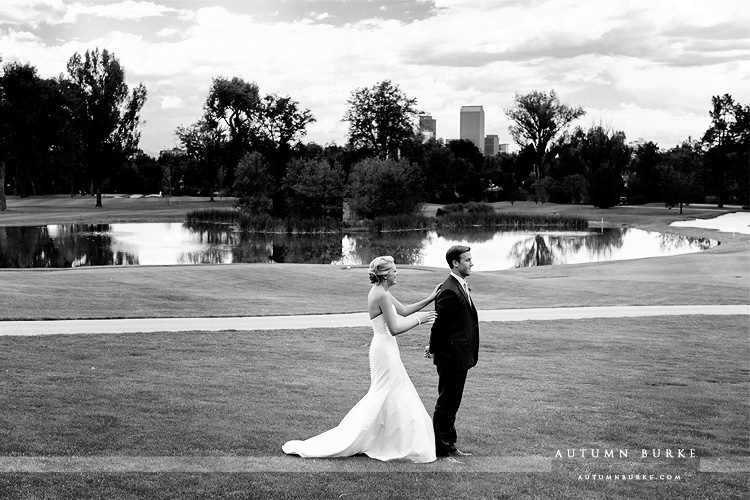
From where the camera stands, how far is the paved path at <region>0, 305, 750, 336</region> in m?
16.2

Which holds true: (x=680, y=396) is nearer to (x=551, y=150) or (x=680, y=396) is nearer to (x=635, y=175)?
(x=635, y=175)

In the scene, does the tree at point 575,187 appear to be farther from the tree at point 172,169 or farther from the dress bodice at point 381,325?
the dress bodice at point 381,325

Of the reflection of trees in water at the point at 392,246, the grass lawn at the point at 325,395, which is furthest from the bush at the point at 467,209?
the grass lawn at the point at 325,395

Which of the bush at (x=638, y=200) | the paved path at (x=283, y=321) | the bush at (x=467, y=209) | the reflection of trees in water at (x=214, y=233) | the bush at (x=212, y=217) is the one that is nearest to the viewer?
the paved path at (x=283, y=321)

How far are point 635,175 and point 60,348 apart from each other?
9187 centimetres

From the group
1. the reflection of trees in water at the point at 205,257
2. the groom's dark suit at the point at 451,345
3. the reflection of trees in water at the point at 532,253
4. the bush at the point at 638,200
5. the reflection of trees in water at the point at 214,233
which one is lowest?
the reflection of trees in water at the point at 532,253

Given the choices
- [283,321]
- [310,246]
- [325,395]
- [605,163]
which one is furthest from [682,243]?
[325,395]

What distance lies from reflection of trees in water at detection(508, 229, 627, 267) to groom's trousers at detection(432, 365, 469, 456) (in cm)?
3226

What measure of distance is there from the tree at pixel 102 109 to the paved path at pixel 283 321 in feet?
240

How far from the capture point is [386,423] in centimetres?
861

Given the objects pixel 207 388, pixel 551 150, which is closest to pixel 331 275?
pixel 207 388

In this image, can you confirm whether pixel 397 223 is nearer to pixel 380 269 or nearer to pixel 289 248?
pixel 289 248

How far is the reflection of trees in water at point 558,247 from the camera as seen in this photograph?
43.4m

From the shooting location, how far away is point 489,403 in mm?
11516
